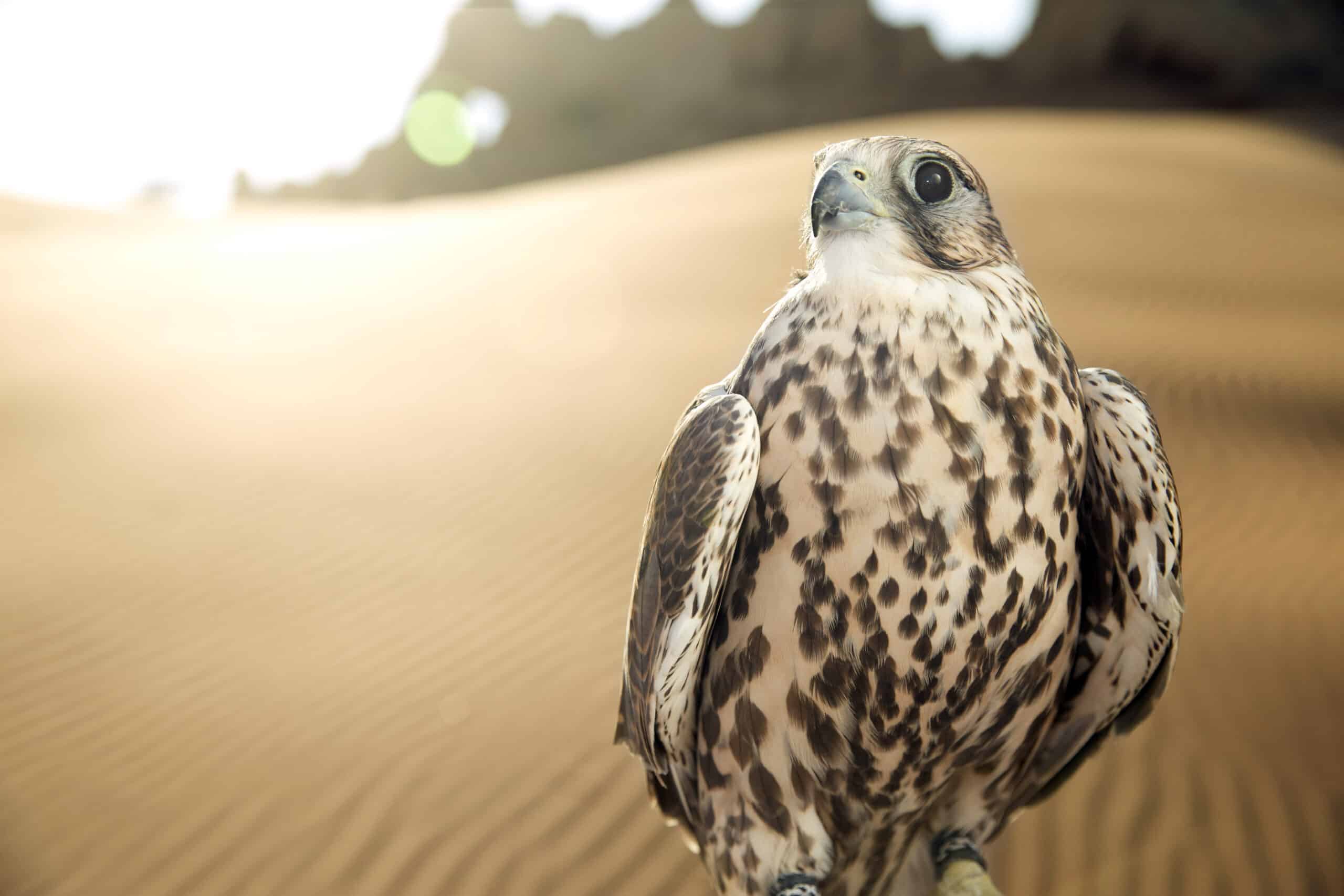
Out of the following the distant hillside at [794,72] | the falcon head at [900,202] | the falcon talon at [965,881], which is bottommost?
the falcon talon at [965,881]

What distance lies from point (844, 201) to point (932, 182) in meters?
0.16

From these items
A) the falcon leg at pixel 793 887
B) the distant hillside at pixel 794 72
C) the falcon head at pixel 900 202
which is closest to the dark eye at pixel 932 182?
the falcon head at pixel 900 202

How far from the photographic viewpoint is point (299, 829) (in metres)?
3.33

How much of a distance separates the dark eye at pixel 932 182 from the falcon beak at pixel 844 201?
8cm

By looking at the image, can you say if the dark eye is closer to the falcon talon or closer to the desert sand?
the desert sand

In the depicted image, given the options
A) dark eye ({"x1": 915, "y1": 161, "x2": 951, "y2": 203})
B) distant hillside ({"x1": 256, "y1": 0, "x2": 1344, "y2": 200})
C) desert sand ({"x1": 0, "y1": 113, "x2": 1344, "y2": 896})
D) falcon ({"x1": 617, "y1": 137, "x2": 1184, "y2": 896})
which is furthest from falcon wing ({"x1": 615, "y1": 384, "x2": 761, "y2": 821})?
distant hillside ({"x1": 256, "y1": 0, "x2": 1344, "y2": 200})

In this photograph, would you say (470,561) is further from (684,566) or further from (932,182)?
(932,182)

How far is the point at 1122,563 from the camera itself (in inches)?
66.6

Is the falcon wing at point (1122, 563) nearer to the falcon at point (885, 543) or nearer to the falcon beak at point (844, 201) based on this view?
the falcon at point (885, 543)

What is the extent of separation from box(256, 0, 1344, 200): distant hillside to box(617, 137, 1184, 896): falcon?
25811 millimetres

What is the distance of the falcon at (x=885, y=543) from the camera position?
1456mm

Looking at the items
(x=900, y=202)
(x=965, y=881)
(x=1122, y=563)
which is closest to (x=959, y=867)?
(x=965, y=881)

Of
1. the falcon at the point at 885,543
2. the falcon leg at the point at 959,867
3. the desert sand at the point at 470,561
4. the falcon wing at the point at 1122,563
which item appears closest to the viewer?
the falcon at the point at 885,543

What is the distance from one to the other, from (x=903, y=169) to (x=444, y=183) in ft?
100
